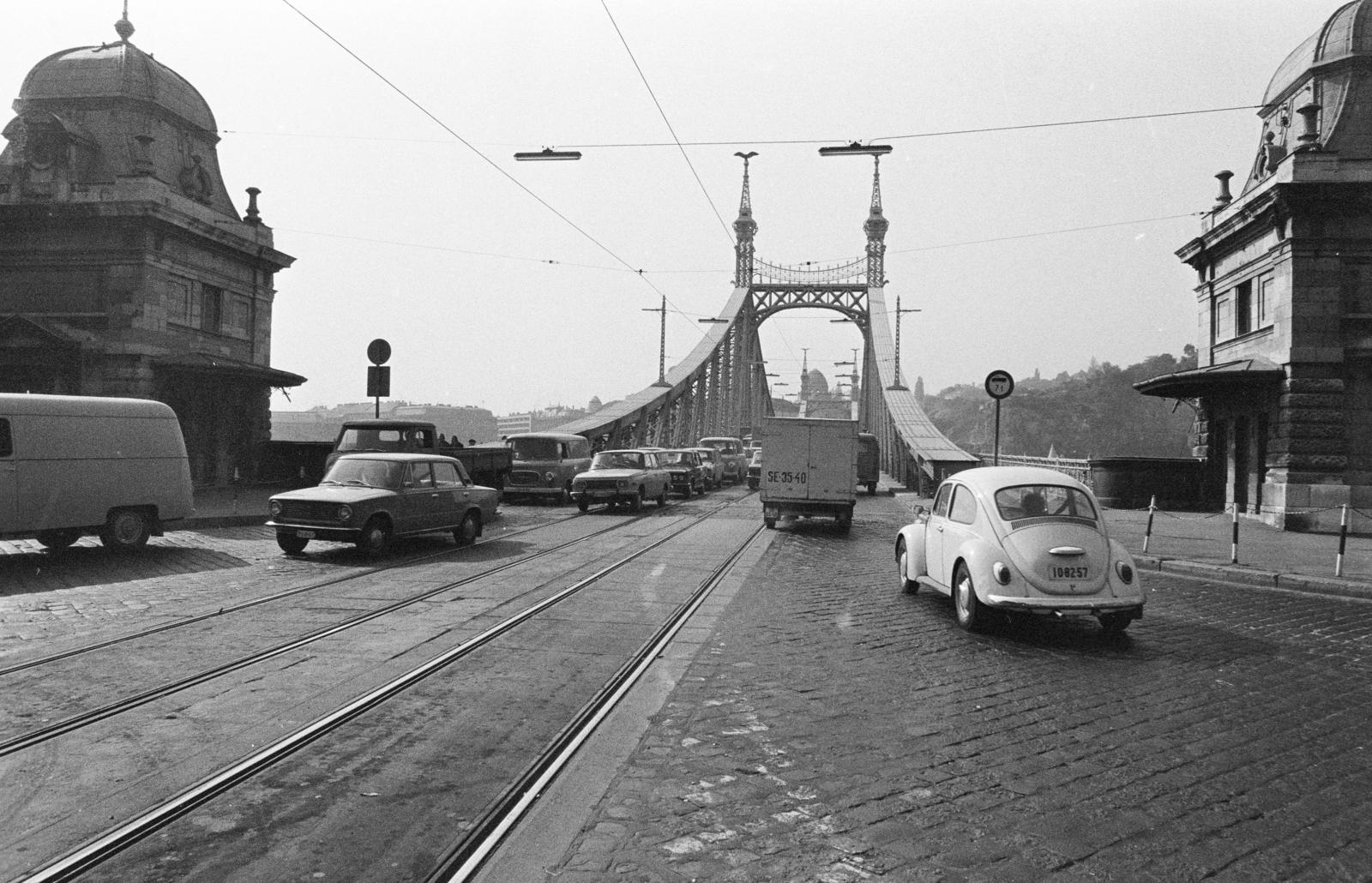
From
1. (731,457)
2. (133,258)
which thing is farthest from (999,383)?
(731,457)

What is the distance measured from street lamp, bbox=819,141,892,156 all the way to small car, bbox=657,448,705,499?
37.2 feet

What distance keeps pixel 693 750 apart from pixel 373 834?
168 centimetres

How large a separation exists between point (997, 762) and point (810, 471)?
47.3ft

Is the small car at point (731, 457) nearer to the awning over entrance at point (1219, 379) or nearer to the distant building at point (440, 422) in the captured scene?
the awning over entrance at point (1219, 379)

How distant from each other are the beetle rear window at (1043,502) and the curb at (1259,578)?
4.91m

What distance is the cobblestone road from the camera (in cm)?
353

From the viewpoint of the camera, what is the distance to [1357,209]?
18797mm

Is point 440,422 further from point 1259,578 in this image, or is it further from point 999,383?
point 1259,578

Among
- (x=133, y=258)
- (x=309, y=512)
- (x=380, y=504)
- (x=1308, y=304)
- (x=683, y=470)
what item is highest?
(x=133, y=258)

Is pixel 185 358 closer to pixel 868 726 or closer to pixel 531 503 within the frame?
pixel 531 503

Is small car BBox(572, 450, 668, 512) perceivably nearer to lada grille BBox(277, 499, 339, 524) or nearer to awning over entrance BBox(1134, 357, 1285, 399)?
lada grille BBox(277, 499, 339, 524)

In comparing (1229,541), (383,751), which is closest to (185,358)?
(383,751)

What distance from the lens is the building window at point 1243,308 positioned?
73.2 ft

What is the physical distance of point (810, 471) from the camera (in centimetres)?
1895
